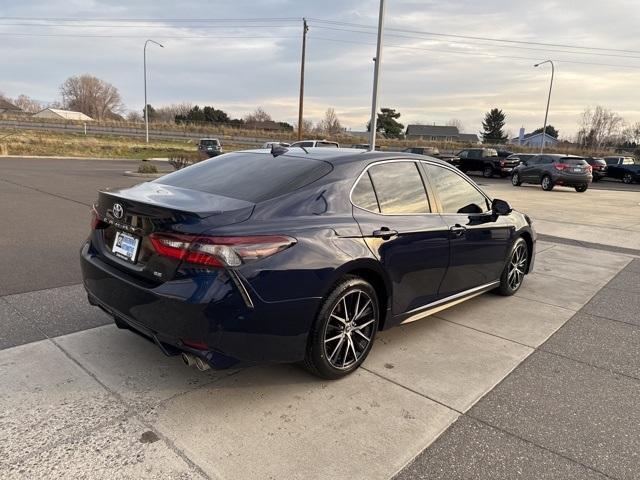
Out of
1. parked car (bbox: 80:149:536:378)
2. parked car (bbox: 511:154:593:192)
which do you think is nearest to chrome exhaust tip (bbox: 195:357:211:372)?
parked car (bbox: 80:149:536:378)

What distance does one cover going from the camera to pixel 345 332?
3.32 metres

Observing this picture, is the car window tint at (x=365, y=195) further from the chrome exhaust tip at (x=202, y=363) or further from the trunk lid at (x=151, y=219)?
the chrome exhaust tip at (x=202, y=363)

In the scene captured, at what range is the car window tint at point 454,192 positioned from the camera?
4230 millimetres

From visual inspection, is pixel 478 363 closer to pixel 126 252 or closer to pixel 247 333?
pixel 247 333

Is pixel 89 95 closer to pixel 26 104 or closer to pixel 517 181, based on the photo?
pixel 26 104

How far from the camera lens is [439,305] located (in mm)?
4129

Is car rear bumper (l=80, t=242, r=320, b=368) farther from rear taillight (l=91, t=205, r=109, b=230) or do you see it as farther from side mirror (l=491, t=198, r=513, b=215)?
side mirror (l=491, t=198, r=513, b=215)

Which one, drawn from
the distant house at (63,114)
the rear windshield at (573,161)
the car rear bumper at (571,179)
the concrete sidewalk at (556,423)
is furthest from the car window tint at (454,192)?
the distant house at (63,114)

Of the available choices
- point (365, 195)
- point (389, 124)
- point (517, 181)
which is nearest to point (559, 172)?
point (517, 181)

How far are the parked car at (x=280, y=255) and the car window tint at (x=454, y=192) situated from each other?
0.07 feet

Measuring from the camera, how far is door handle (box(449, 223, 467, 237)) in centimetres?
412

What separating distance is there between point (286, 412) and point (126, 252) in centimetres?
142

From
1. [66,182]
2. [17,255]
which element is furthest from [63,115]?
[17,255]

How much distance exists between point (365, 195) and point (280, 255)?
989mm
